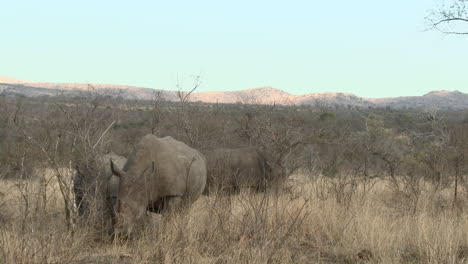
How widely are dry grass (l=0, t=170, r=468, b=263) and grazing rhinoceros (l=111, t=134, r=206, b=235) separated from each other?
0.29 metres

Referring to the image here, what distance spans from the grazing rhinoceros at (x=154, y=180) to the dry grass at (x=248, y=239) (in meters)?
0.29

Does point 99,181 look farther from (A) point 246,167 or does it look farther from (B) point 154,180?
(A) point 246,167

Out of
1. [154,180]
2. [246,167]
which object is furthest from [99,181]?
[246,167]

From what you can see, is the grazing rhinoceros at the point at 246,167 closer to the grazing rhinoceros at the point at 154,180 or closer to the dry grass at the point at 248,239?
the grazing rhinoceros at the point at 154,180

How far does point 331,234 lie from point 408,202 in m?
2.92

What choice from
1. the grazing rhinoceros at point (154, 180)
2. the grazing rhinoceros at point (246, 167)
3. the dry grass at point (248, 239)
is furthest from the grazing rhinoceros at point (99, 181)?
the grazing rhinoceros at point (246, 167)

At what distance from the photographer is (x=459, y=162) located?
10.2 m

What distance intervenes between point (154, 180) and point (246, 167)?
15.2 ft

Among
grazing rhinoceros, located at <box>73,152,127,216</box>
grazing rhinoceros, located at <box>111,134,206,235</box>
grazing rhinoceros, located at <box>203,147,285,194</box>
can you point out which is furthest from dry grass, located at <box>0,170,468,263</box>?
grazing rhinoceros, located at <box>203,147,285,194</box>

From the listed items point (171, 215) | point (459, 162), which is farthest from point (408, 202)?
point (171, 215)

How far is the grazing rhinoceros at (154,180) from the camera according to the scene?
20.5 ft

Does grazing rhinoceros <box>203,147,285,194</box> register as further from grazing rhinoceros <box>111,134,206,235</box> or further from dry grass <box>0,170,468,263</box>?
dry grass <box>0,170,468,263</box>

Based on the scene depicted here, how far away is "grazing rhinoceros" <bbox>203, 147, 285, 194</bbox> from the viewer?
10.8 metres

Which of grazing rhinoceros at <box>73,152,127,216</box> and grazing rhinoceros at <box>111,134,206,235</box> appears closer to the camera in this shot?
grazing rhinoceros at <box>111,134,206,235</box>
